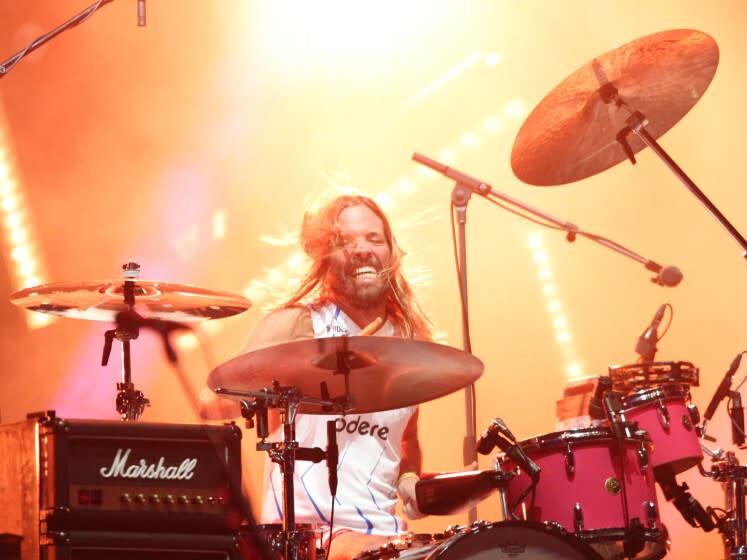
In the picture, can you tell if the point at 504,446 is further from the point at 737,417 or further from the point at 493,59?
the point at 493,59

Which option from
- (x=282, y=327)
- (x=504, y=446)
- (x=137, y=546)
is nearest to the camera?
(x=137, y=546)

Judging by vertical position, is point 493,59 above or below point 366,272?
above

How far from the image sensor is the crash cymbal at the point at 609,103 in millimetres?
3379

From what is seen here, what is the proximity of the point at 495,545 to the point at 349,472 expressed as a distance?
85 cm

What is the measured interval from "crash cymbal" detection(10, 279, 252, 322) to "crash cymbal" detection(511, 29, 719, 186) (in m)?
1.06

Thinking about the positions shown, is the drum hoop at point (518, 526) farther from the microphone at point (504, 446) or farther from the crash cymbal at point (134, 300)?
the crash cymbal at point (134, 300)

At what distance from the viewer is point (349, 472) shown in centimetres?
332

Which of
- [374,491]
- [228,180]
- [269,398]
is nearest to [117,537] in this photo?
[269,398]

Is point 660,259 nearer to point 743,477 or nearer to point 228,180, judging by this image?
point 743,477

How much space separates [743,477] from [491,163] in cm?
197

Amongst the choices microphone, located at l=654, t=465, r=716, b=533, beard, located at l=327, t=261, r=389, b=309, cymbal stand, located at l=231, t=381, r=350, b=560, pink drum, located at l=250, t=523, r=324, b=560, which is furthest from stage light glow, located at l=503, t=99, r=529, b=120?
pink drum, located at l=250, t=523, r=324, b=560

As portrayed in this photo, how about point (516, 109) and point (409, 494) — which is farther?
point (516, 109)

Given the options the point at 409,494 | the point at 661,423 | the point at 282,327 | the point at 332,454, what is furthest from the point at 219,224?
the point at 332,454

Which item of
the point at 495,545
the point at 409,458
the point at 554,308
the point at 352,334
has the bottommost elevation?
the point at 495,545
